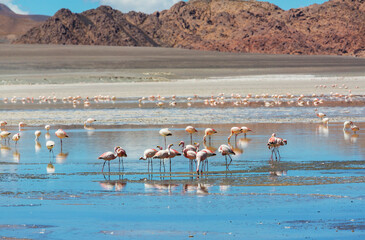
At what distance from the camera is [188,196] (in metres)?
9.07

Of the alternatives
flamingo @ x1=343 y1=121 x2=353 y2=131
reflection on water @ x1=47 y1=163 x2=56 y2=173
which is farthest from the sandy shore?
reflection on water @ x1=47 y1=163 x2=56 y2=173

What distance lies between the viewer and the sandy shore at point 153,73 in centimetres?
4491

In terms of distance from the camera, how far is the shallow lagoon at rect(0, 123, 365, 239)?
7.25 m

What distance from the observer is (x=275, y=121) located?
68.1ft

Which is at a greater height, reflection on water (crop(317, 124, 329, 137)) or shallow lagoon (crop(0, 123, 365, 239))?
reflection on water (crop(317, 124, 329, 137))

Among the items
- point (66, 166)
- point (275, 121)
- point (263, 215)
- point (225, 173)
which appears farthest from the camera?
point (275, 121)

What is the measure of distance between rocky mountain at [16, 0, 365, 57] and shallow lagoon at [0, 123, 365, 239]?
428ft

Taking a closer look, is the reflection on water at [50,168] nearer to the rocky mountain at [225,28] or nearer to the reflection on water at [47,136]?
the reflection on water at [47,136]

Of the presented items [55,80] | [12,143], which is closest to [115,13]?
[55,80]

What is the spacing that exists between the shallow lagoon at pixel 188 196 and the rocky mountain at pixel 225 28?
13041 cm

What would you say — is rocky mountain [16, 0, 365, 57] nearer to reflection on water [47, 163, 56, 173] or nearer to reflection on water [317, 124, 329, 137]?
reflection on water [317, 124, 329, 137]

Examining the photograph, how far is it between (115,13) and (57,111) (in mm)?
142056

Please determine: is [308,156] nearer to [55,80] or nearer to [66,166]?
[66,166]

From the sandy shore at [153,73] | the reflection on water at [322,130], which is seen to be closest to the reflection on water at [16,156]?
the reflection on water at [322,130]
